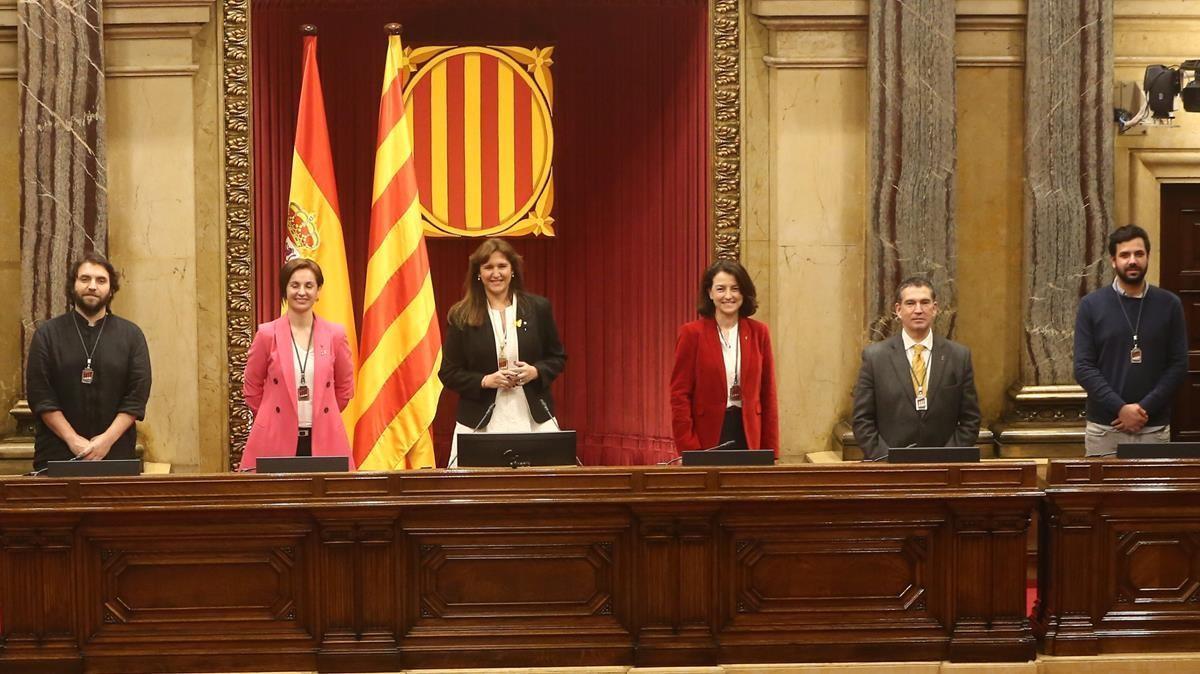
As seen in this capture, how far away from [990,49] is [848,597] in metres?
3.18

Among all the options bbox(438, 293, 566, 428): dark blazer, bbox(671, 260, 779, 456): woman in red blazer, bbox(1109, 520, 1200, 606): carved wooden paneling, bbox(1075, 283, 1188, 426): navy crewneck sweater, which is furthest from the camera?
bbox(1075, 283, 1188, 426): navy crewneck sweater

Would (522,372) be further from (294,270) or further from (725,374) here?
(294,270)

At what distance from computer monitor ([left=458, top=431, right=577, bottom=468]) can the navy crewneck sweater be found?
6.88 feet

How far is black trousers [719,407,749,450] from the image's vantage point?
16.9ft

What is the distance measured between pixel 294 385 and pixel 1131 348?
3.11 m

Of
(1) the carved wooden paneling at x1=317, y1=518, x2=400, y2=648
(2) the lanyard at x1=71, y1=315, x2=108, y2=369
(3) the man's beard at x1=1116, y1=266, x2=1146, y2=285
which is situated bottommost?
(1) the carved wooden paneling at x1=317, y1=518, x2=400, y2=648

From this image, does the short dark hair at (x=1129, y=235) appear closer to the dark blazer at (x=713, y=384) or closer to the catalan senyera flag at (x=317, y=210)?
the dark blazer at (x=713, y=384)

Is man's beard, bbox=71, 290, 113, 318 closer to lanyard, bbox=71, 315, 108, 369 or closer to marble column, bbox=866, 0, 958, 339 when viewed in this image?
lanyard, bbox=71, 315, 108, 369

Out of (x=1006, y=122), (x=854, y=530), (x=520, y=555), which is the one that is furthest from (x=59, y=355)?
(x=1006, y=122)

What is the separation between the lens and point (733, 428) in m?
5.18

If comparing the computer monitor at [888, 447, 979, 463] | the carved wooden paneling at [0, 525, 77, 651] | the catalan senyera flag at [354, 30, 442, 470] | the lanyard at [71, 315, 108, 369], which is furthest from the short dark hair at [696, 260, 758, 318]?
the carved wooden paneling at [0, 525, 77, 651]

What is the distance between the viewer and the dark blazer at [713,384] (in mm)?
5133

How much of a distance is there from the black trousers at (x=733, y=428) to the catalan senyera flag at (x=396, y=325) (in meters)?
1.63

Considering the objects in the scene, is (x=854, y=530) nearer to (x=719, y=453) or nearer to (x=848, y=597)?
(x=848, y=597)
